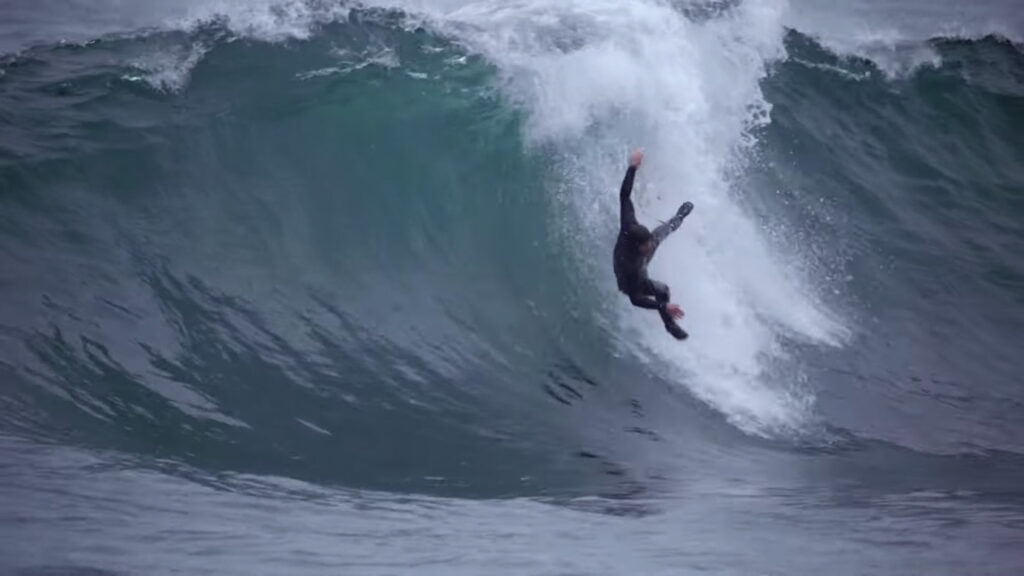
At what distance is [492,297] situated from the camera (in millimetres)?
11445

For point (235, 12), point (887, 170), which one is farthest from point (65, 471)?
point (887, 170)

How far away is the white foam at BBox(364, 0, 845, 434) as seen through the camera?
1099 cm

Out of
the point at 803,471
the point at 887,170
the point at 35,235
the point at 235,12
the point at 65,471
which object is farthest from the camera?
the point at 887,170

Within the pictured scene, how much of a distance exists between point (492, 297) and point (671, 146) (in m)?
2.48

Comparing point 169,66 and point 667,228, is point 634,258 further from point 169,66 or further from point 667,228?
point 169,66

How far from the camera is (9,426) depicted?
8.50m

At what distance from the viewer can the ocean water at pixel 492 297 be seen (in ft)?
25.3

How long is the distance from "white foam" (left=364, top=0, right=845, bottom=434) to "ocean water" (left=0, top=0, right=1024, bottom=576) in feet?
0.12

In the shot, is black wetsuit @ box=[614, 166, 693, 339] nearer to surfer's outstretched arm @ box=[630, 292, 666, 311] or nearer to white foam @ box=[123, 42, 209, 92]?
surfer's outstretched arm @ box=[630, 292, 666, 311]

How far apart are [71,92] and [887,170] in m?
9.38

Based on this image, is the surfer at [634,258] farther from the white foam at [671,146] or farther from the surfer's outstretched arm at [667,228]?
the white foam at [671,146]

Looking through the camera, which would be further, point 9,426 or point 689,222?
point 689,222

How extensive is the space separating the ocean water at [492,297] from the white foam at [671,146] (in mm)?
37

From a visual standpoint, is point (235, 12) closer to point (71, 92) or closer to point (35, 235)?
point (71, 92)
